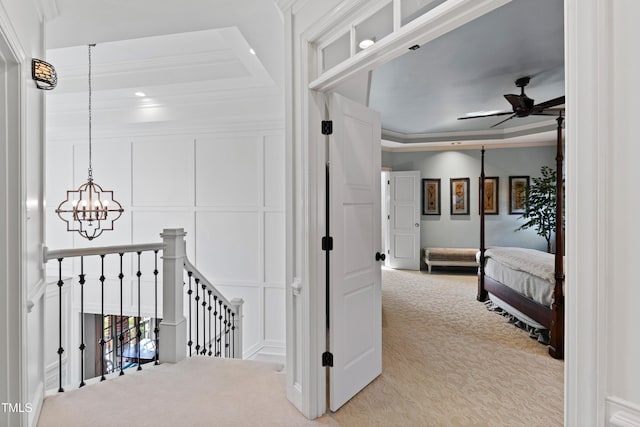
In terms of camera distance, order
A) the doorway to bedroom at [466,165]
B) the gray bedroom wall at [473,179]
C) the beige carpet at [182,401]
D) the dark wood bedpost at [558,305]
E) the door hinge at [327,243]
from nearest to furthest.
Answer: the beige carpet at [182,401], the door hinge at [327,243], the dark wood bedpost at [558,305], the doorway to bedroom at [466,165], the gray bedroom wall at [473,179]

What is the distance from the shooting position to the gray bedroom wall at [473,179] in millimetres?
7211

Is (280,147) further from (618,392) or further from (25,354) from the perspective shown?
(618,392)

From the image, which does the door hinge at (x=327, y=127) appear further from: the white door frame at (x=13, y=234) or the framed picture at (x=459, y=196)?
the framed picture at (x=459, y=196)

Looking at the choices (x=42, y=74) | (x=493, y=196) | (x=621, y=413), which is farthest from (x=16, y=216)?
(x=493, y=196)

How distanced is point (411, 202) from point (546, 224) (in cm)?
249

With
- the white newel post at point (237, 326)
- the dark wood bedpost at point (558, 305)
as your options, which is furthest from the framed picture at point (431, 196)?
the white newel post at point (237, 326)

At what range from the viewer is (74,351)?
580 cm

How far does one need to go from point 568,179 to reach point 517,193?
7.22m

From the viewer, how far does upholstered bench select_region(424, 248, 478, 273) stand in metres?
7.05

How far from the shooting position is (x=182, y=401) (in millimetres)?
2271

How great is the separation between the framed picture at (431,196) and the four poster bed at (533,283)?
295 centimetres

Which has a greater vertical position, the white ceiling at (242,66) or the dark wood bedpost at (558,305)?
the white ceiling at (242,66)

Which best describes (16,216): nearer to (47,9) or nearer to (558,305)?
(47,9)

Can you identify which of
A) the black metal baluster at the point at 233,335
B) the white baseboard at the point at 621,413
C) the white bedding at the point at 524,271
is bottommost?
the black metal baluster at the point at 233,335
